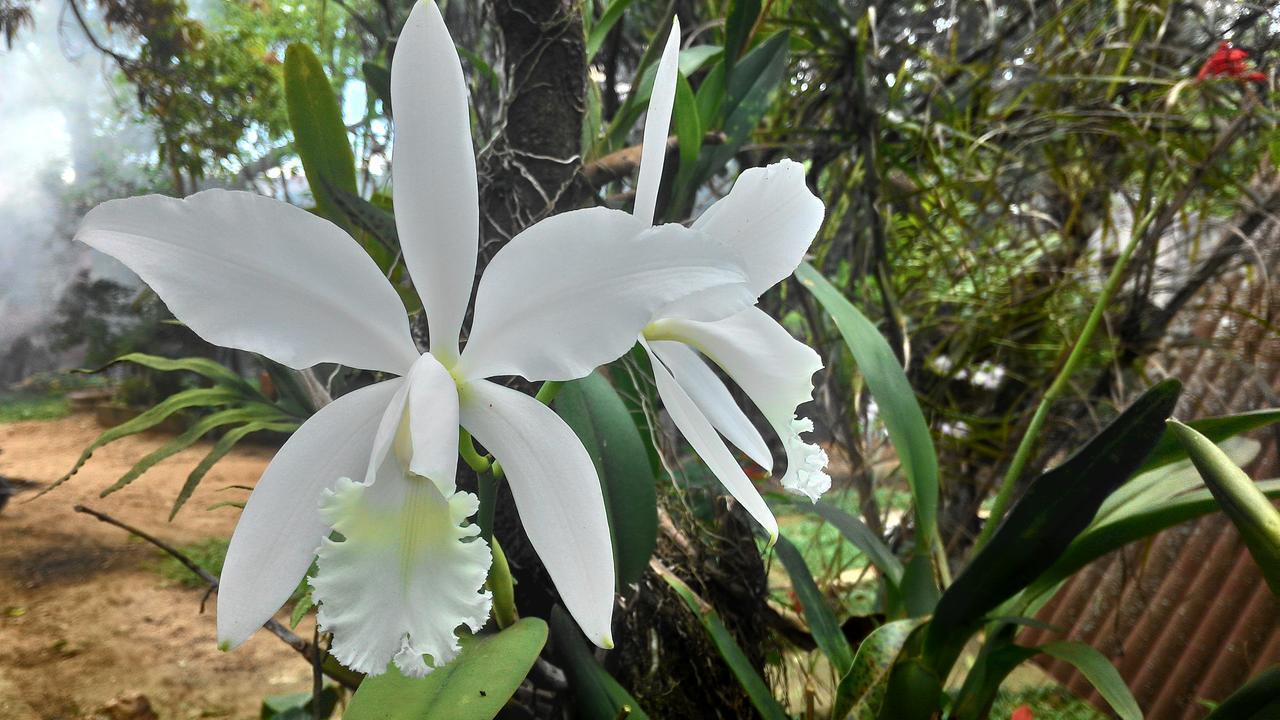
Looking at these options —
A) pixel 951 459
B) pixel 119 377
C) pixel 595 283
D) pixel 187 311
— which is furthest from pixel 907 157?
pixel 119 377

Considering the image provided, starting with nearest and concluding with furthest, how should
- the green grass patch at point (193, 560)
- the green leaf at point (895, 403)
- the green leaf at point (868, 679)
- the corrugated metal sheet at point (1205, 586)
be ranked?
Answer: the green leaf at point (868, 679) < the green leaf at point (895, 403) < the green grass patch at point (193, 560) < the corrugated metal sheet at point (1205, 586)

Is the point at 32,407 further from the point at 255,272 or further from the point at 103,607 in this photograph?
the point at 255,272

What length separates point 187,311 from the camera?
0.92 ft

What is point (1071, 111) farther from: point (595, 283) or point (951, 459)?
point (595, 283)

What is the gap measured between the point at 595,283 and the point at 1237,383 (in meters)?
1.48

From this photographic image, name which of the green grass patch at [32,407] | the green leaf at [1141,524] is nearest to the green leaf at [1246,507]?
the green leaf at [1141,524]

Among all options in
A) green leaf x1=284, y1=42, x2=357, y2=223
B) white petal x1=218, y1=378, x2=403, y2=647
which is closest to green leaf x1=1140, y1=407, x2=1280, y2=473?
white petal x1=218, y1=378, x2=403, y2=647

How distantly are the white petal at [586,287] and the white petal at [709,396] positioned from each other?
0.10 meters

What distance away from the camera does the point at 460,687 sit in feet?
1.21

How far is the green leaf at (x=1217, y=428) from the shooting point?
0.54m

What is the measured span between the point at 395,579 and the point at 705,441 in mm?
180

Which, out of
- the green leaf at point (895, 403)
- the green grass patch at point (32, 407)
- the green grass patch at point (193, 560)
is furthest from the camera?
the green grass patch at point (32, 407)

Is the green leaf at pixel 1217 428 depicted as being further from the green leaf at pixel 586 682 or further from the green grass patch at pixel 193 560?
the green grass patch at pixel 193 560

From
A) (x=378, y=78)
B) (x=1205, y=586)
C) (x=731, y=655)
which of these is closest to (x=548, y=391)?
(x=731, y=655)
